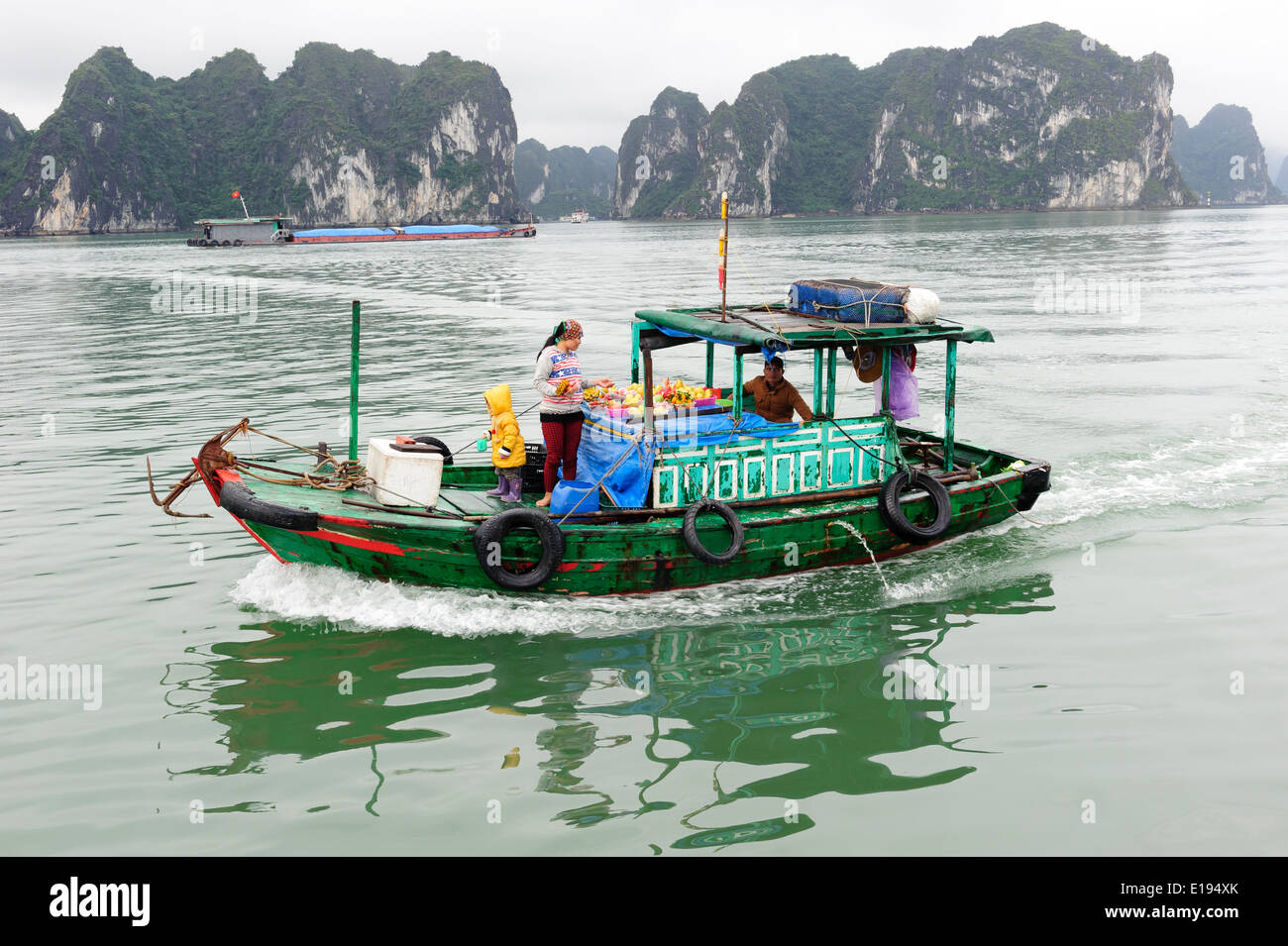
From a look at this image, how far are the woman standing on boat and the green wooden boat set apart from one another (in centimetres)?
30

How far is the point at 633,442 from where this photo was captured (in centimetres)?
899

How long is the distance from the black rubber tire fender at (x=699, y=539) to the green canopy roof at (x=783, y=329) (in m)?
1.42

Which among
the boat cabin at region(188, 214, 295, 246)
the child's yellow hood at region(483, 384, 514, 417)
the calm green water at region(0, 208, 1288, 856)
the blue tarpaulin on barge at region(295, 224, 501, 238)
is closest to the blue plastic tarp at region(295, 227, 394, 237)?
the blue tarpaulin on barge at region(295, 224, 501, 238)

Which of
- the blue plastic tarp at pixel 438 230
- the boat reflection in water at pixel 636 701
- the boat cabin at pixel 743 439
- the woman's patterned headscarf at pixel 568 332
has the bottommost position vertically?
the boat reflection in water at pixel 636 701

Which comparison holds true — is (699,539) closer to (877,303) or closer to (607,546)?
(607,546)

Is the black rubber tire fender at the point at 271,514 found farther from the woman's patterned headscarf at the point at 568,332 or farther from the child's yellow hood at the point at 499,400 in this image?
the woman's patterned headscarf at the point at 568,332

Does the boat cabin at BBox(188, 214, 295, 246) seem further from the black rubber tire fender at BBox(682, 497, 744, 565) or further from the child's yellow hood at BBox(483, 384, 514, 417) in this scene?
the black rubber tire fender at BBox(682, 497, 744, 565)

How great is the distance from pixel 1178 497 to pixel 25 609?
1188cm

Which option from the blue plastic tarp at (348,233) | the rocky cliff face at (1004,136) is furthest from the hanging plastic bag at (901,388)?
the rocky cliff face at (1004,136)

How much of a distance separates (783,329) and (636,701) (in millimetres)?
3708

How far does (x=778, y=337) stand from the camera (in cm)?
880

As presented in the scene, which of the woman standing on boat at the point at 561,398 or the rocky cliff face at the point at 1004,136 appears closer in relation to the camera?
the woman standing on boat at the point at 561,398

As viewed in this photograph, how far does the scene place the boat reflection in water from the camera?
6.26 m

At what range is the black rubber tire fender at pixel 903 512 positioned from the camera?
9.62 meters
